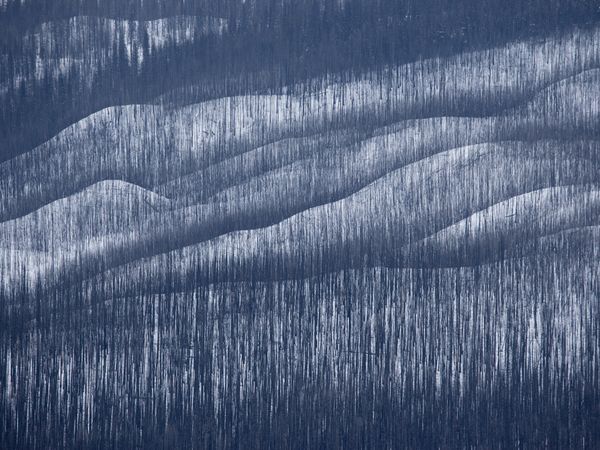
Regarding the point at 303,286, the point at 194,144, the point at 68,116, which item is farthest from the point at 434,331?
the point at 68,116

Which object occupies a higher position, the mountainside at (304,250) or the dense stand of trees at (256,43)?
the dense stand of trees at (256,43)

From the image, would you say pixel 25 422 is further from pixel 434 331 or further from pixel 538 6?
pixel 538 6

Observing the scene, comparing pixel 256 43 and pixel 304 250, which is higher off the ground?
pixel 256 43

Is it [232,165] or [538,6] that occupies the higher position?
[538,6]

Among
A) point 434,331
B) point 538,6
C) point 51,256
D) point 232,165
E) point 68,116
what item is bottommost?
Answer: point 434,331

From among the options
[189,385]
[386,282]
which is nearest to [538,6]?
[386,282]

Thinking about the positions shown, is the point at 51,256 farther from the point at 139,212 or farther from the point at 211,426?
the point at 211,426

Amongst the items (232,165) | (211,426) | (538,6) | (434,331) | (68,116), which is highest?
(538,6)

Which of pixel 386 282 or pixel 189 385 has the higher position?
pixel 386 282

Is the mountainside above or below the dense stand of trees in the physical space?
below
